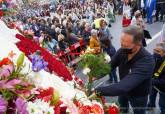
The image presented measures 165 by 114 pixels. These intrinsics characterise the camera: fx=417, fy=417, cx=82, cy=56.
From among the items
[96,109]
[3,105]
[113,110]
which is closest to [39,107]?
[3,105]

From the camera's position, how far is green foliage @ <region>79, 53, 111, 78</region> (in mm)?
3768

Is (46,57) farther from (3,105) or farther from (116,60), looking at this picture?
(3,105)

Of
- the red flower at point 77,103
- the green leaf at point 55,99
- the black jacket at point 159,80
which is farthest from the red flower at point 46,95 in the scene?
the black jacket at point 159,80

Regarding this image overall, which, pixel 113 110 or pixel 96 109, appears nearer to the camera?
pixel 96 109

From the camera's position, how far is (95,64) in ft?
12.5

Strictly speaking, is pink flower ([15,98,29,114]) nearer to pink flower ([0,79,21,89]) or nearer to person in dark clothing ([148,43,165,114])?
pink flower ([0,79,21,89])

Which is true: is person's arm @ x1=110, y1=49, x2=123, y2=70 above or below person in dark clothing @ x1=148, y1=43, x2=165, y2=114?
above

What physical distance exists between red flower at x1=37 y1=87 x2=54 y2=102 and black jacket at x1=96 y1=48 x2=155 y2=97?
39.1 inches

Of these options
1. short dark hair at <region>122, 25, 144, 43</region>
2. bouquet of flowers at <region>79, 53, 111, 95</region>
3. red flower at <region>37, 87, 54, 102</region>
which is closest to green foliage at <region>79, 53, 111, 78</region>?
bouquet of flowers at <region>79, 53, 111, 95</region>

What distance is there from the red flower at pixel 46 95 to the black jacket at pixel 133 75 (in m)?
0.99

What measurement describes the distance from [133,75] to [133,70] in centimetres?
8

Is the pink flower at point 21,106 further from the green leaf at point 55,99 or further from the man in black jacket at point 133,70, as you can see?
the man in black jacket at point 133,70

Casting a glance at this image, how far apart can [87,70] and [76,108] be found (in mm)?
1049

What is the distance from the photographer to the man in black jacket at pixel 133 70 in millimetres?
3869
